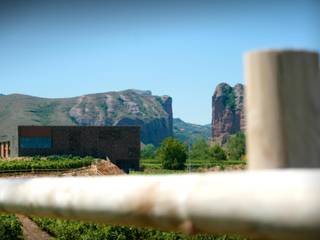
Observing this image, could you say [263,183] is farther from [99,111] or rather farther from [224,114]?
[99,111]

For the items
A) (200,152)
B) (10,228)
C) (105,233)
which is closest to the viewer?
(10,228)

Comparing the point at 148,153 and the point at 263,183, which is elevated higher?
the point at 148,153

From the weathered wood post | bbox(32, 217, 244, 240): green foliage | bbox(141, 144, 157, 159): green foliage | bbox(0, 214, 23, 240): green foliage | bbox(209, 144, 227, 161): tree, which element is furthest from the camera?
bbox(141, 144, 157, 159): green foliage

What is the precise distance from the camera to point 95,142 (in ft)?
181

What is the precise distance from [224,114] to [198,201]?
159 m

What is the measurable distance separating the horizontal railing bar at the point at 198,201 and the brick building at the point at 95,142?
52358 mm

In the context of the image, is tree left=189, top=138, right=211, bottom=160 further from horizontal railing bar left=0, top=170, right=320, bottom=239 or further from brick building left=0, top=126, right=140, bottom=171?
horizontal railing bar left=0, top=170, right=320, bottom=239

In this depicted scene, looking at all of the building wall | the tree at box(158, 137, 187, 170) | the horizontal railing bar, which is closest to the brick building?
the building wall

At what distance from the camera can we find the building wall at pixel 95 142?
54.3 meters

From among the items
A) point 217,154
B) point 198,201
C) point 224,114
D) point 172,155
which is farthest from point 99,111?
point 198,201

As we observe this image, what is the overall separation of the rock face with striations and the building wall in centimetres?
10018

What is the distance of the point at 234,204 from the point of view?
0.95m

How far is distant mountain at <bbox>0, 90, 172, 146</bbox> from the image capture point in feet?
550

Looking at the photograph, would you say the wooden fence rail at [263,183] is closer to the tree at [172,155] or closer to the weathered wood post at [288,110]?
the weathered wood post at [288,110]
